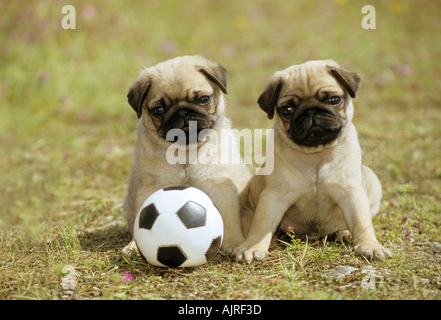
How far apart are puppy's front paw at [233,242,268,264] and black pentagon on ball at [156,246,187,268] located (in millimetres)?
666

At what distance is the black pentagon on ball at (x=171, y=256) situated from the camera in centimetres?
411

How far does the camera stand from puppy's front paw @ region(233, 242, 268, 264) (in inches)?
177

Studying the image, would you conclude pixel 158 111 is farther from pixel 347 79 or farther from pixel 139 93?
pixel 347 79

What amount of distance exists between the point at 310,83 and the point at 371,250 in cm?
183

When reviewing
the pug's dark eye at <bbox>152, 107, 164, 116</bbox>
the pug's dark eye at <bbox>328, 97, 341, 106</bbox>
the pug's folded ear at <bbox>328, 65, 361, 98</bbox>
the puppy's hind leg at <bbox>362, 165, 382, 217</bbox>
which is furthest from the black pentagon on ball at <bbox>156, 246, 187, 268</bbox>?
the puppy's hind leg at <bbox>362, 165, 382, 217</bbox>

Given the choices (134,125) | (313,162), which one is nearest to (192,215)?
(313,162)

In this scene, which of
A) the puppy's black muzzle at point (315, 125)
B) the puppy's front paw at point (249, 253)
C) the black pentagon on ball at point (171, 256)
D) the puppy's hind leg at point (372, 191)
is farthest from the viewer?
the puppy's hind leg at point (372, 191)

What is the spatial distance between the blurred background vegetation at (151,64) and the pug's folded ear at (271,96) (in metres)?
1.62

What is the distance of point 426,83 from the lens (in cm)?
1186

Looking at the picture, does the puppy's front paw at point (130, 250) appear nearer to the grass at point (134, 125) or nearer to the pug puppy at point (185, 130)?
the pug puppy at point (185, 130)

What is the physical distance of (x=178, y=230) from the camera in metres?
4.11

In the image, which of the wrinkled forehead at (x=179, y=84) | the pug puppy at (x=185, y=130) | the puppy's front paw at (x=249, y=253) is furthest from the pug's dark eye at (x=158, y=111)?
the puppy's front paw at (x=249, y=253)
